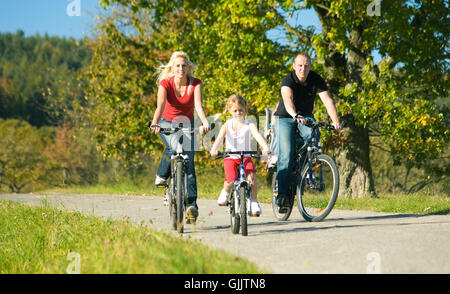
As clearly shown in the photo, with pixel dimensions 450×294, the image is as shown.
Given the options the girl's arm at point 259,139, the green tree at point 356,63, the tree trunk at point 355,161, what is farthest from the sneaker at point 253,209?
the tree trunk at point 355,161

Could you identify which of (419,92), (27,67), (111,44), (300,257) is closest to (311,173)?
(300,257)

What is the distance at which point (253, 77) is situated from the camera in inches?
561

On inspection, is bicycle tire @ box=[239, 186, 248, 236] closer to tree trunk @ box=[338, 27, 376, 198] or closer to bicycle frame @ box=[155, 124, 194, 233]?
bicycle frame @ box=[155, 124, 194, 233]

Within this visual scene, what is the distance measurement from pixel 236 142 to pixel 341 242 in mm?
1794

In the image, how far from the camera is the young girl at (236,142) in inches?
246

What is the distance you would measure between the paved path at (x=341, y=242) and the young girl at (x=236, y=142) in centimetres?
52

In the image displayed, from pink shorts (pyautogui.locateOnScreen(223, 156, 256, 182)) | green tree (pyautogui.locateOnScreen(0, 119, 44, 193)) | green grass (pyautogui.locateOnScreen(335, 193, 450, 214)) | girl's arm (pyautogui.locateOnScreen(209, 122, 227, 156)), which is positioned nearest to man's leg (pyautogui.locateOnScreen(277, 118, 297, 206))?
pink shorts (pyautogui.locateOnScreen(223, 156, 256, 182))

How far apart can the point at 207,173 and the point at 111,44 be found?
6.83 meters

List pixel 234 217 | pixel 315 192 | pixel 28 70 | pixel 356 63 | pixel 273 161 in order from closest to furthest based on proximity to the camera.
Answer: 1. pixel 234 217
2. pixel 315 192
3. pixel 273 161
4. pixel 356 63
5. pixel 28 70

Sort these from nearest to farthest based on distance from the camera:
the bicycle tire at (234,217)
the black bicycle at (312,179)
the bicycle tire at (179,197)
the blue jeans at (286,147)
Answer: the bicycle tire at (234,217) < the bicycle tire at (179,197) < the black bicycle at (312,179) < the blue jeans at (286,147)

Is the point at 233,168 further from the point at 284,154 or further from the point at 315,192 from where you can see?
the point at 315,192

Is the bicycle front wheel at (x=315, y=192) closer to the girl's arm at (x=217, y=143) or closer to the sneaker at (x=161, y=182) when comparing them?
the girl's arm at (x=217, y=143)

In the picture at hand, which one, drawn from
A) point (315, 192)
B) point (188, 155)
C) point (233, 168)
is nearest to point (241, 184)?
point (233, 168)

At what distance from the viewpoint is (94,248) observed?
5.30 meters
